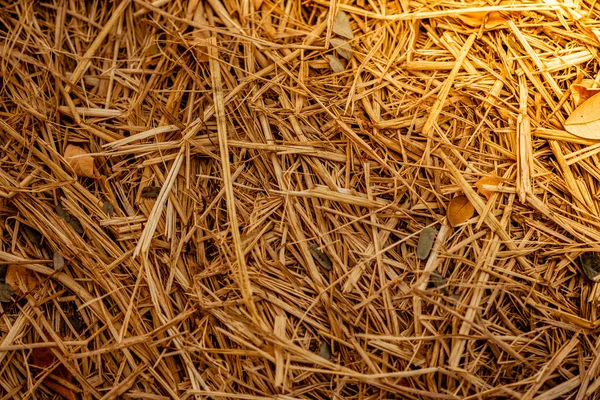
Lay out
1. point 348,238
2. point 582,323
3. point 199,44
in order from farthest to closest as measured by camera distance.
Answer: point 199,44 < point 348,238 < point 582,323

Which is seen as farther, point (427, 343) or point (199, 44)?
point (199, 44)

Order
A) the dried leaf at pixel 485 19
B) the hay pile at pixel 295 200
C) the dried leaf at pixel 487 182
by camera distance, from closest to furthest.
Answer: the hay pile at pixel 295 200 < the dried leaf at pixel 487 182 < the dried leaf at pixel 485 19

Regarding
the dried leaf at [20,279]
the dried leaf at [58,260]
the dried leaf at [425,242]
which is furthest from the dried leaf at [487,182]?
the dried leaf at [20,279]

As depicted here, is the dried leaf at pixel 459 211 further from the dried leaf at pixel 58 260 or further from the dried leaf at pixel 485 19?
the dried leaf at pixel 58 260

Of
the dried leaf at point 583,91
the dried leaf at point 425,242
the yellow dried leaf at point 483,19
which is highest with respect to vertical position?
the yellow dried leaf at point 483,19

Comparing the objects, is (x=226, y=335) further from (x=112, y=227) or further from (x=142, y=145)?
(x=142, y=145)

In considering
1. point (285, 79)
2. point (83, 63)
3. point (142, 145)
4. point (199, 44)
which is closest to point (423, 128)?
point (285, 79)

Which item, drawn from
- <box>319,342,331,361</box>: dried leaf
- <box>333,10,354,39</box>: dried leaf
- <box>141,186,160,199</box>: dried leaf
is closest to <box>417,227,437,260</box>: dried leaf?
<box>319,342,331,361</box>: dried leaf
